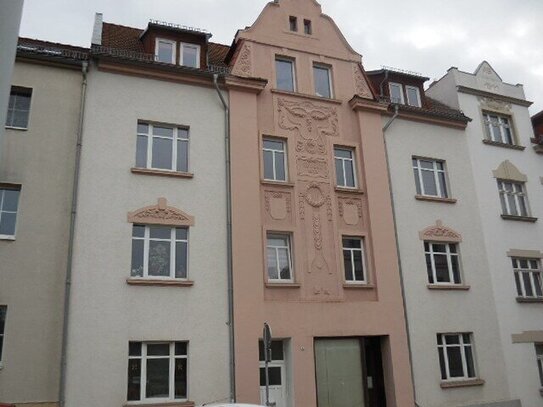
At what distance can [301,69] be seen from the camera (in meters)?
18.5

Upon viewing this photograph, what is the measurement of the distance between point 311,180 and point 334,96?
364 cm

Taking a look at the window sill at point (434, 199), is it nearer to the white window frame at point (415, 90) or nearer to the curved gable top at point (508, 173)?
the curved gable top at point (508, 173)

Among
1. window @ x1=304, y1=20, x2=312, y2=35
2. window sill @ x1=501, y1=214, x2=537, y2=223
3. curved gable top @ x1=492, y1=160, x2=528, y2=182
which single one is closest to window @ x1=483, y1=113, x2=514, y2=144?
curved gable top @ x1=492, y1=160, x2=528, y2=182

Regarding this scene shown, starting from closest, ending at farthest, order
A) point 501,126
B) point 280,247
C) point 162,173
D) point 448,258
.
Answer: point 162,173, point 280,247, point 448,258, point 501,126

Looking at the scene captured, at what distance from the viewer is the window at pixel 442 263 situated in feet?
58.7

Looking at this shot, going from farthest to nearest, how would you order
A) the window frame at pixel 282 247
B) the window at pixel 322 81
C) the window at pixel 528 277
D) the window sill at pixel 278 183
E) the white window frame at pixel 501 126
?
1. the white window frame at pixel 501 126
2. the window at pixel 528 277
3. the window at pixel 322 81
4. the window sill at pixel 278 183
5. the window frame at pixel 282 247

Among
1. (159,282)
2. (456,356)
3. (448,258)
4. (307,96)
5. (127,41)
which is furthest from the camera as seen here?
(448,258)

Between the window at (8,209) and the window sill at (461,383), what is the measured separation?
13.5 m

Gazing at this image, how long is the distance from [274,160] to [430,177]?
6.33m

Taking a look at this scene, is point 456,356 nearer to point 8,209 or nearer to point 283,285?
point 283,285

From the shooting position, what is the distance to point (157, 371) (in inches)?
537

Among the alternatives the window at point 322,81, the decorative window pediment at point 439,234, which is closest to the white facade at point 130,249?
the window at point 322,81

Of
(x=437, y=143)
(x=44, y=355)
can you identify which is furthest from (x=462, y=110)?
(x=44, y=355)

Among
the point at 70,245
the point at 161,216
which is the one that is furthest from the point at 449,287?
the point at 70,245
